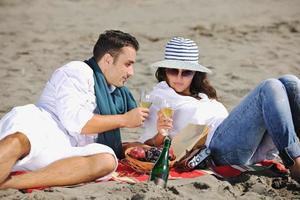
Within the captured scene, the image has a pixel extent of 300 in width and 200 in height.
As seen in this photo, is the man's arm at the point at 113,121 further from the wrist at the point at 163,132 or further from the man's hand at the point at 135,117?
the wrist at the point at 163,132

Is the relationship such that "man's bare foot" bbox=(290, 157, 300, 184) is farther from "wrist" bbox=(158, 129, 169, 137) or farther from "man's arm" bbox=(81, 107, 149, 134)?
"man's arm" bbox=(81, 107, 149, 134)

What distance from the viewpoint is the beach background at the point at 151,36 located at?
8.62 metres

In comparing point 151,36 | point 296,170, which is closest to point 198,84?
point 296,170

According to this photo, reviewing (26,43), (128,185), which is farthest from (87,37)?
(128,185)

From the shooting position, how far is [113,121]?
16.0 feet

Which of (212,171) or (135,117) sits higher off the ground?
(135,117)

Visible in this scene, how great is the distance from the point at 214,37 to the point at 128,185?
20.8 feet

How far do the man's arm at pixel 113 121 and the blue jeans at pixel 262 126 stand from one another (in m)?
0.66

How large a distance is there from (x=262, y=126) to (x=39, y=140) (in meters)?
1.58

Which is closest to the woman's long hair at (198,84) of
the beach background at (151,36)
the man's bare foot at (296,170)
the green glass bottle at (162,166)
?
the green glass bottle at (162,166)

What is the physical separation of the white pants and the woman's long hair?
0.90 m

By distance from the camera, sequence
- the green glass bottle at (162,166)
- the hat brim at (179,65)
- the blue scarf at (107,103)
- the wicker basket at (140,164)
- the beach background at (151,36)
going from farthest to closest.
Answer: the beach background at (151,36) → the hat brim at (179,65) → the blue scarf at (107,103) → the wicker basket at (140,164) → the green glass bottle at (162,166)

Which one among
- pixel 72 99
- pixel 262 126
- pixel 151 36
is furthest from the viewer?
pixel 151 36

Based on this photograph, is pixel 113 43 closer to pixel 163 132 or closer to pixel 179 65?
pixel 179 65
